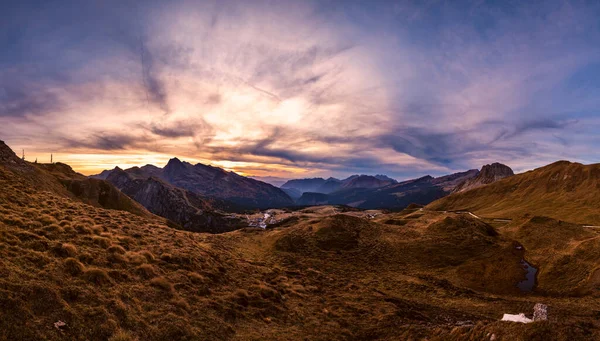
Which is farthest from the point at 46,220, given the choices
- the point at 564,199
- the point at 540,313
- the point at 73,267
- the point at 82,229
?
the point at 564,199

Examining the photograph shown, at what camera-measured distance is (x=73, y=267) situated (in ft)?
62.8

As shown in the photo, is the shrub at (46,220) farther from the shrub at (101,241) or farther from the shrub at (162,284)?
the shrub at (162,284)

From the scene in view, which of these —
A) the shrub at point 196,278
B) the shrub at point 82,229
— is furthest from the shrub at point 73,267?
the shrub at point 196,278

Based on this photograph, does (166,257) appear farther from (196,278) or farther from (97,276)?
(97,276)

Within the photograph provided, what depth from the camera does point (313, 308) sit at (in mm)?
28734

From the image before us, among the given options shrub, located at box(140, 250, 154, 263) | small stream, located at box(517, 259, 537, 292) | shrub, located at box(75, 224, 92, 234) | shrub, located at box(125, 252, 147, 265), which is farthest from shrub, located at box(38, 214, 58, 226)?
small stream, located at box(517, 259, 537, 292)

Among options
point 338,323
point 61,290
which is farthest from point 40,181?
point 338,323

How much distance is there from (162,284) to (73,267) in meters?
6.19

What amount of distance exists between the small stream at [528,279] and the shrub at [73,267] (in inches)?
2243

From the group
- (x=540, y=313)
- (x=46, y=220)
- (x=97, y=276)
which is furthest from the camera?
(x=46, y=220)

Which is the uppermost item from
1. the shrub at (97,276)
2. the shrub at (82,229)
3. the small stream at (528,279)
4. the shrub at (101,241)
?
the shrub at (82,229)

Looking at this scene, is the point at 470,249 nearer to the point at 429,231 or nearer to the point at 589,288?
the point at 429,231

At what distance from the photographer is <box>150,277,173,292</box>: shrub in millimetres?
22047

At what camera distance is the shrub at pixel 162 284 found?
22.0 m
